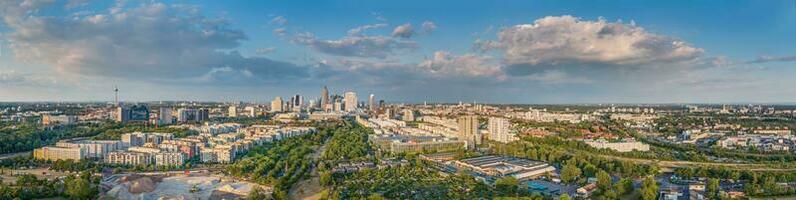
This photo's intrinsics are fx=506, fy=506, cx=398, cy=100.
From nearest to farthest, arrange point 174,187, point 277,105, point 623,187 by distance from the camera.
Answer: point 623,187, point 174,187, point 277,105

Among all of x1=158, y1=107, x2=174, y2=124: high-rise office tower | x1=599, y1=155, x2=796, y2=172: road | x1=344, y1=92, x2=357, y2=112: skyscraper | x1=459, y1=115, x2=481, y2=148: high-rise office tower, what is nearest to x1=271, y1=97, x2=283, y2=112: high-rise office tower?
x1=344, y1=92, x2=357, y2=112: skyscraper

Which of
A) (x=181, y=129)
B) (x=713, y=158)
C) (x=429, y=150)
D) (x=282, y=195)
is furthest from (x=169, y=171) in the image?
(x=713, y=158)

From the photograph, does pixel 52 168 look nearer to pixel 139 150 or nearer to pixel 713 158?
pixel 139 150

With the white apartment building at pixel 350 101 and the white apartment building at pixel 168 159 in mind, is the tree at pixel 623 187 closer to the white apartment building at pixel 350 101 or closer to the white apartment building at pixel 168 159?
the white apartment building at pixel 168 159

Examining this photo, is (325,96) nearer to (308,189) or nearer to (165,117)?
(165,117)

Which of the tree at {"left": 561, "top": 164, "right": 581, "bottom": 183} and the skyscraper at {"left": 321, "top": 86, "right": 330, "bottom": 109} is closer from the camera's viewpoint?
the tree at {"left": 561, "top": 164, "right": 581, "bottom": 183}

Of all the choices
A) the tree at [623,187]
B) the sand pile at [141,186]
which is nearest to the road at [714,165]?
the tree at [623,187]

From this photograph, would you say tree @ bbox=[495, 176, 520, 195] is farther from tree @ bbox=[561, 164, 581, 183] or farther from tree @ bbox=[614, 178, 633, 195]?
tree @ bbox=[614, 178, 633, 195]

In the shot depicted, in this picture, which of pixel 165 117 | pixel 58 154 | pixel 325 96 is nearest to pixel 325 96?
pixel 325 96
